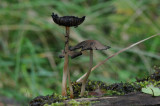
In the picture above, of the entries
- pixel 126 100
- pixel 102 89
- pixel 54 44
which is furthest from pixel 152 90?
pixel 54 44

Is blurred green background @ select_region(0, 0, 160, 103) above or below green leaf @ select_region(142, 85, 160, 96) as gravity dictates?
above

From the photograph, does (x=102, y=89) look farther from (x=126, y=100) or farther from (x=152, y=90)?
(x=152, y=90)

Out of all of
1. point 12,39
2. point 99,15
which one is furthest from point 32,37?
point 99,15

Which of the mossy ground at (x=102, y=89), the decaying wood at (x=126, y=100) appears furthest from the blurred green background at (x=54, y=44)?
the decaying wood at (x=126, y=100)

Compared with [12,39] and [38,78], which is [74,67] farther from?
[12,39]

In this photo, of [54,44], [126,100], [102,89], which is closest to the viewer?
[126,100]

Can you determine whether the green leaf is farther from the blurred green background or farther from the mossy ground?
the blurred green background

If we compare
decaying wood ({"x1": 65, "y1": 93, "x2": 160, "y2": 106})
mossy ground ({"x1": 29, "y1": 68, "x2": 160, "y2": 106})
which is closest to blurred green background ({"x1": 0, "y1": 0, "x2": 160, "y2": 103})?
mossy ground ({"x1": 29, "y1": 68, "x2": 160, "y2": 106})
